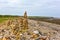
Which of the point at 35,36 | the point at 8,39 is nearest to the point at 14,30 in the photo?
the point at 35,36

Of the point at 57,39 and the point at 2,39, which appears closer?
the point at 2,39

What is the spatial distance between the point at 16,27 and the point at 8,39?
26.7 ft

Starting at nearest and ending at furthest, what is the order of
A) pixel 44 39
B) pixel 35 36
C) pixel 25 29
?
pixel 44 39 → pixel 35 36 → pixel 25 29

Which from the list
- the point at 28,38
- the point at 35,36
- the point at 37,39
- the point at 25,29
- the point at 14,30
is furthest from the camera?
the point at 25,29

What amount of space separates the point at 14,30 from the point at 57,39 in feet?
24.6

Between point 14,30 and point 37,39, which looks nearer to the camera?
point 37,39

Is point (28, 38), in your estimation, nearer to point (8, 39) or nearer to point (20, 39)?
point (20, 39)

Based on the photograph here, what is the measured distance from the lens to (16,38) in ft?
77.8

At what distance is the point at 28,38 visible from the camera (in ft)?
88.9

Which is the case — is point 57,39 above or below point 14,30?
below

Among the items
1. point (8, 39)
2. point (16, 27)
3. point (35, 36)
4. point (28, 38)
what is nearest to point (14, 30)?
point (16, 27)

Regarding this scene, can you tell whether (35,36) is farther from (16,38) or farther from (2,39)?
(2,39)

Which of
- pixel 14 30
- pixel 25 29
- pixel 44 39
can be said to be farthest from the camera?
pixel 25 29

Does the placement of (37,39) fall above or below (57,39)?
above
